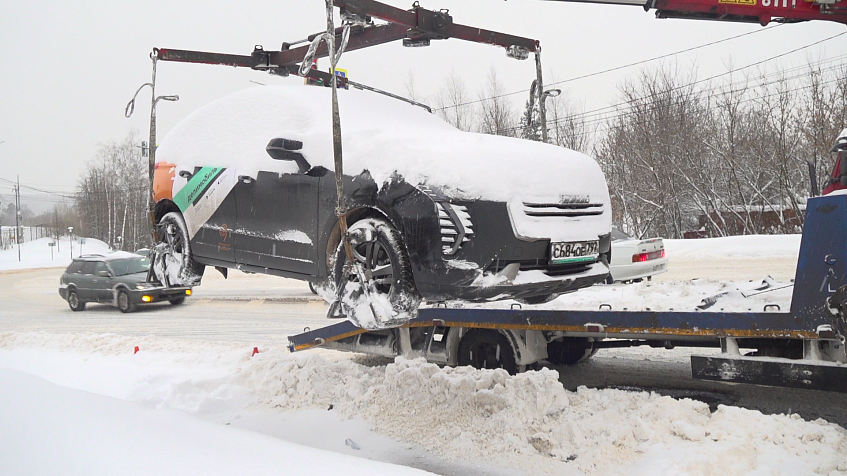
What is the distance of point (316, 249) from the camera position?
454cm

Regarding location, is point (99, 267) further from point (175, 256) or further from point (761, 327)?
point (761, 327)

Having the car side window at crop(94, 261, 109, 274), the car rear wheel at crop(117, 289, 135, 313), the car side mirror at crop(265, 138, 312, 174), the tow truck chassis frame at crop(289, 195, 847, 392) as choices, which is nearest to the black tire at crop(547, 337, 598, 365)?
the tow truck chassis frame at crop(289, 195, 847, 392)

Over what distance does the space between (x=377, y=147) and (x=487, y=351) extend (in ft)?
7.94

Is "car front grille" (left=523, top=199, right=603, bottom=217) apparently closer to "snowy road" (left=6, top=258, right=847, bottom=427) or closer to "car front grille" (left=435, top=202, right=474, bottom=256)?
"car front grille" (left=435, top=202, right=474, bottom=256)

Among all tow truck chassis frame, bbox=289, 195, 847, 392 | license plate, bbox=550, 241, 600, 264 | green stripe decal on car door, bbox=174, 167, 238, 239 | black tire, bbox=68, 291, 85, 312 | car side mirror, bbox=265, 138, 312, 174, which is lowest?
black tire, bbox=68, 291, 85, 312

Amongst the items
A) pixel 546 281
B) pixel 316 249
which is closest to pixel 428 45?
pixel 316 249

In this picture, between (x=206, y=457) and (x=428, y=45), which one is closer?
(x=206, y=457)

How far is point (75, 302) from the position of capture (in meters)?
15.9

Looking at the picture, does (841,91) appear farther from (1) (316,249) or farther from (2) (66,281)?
(2) (66,281)

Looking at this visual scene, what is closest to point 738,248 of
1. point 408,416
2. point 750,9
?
point 750,9

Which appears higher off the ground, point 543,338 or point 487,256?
point 487,256

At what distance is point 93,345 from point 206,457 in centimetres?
707

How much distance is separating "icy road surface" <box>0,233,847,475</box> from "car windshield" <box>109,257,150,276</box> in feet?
24.0

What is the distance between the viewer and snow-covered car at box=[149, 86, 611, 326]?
384 cm
